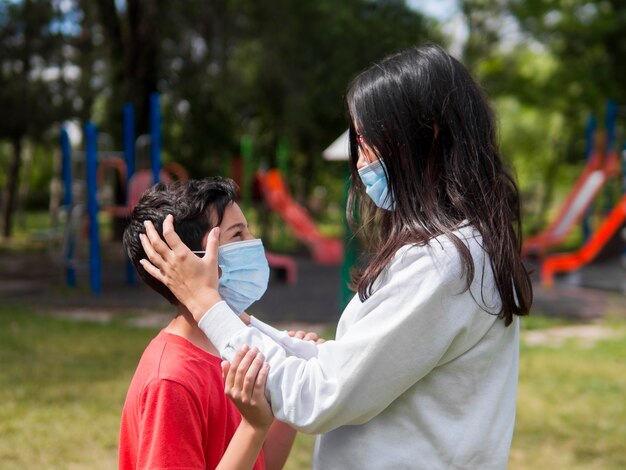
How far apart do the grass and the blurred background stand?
2 centimetres

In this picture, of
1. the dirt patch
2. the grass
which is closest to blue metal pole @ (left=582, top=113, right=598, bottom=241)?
the dirt patch

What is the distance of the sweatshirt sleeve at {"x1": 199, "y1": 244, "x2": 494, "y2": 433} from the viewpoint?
4.56ft

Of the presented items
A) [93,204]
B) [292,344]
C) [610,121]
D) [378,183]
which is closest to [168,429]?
[292,344]

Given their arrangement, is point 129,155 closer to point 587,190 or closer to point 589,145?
point 587,190

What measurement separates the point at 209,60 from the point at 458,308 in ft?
54.1

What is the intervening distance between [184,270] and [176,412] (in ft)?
0.85

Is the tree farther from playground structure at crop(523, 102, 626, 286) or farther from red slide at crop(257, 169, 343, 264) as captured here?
playground structure at crop(523, 102, 626, 286)

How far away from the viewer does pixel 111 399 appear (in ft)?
17.1

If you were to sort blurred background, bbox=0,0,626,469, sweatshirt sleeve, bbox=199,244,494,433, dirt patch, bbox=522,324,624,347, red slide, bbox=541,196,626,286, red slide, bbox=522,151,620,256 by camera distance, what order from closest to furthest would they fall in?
sweatshirt sleeve, bbox=199,244,494,433 < blurred background, bbox=0,0,626,469 < dirt patch, bbox=522,324,624,347 < red slide, bbox=541,196,626,286 < red slide, bbox=522,151,620,256

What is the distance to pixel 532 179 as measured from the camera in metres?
31.1

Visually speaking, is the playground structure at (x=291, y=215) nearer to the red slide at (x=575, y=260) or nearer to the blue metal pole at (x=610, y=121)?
the red slide at (x=575, y=260)

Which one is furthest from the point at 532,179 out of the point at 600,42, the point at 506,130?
the point at 600,42

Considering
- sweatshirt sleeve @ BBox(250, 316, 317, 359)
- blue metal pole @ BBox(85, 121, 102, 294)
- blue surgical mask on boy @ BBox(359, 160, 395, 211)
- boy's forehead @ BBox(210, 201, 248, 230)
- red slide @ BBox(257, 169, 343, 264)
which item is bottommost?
red slide @ BBox(257, 169, 343, 264)

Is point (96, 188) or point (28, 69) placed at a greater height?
point (28, 69)
